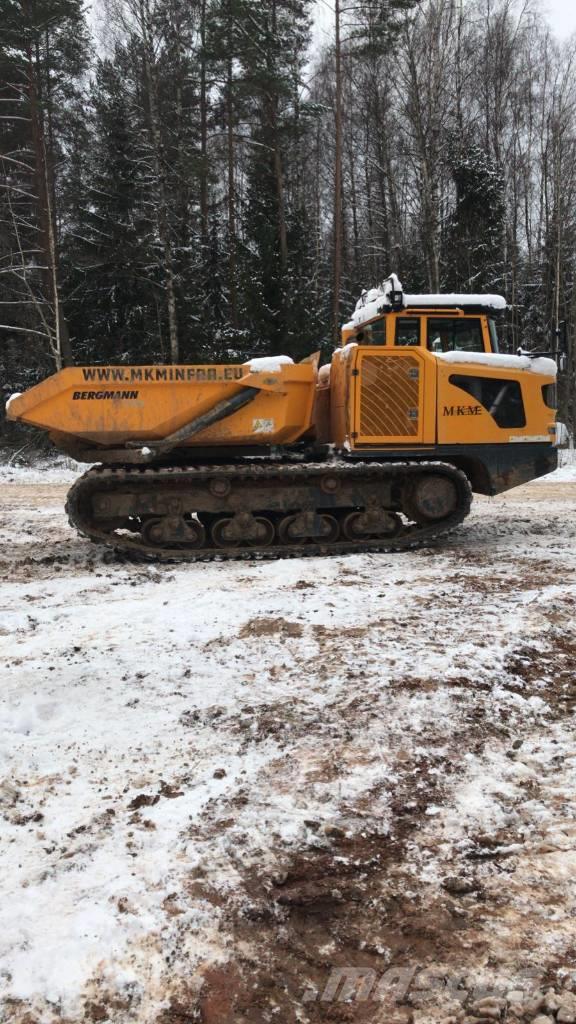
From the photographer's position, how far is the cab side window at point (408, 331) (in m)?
7.84

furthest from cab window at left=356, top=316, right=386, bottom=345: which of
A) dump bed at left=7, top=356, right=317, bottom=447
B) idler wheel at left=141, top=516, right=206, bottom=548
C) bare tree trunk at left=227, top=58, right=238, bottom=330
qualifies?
bare tree trunk at left=227, top=58, right=238, bottom=330

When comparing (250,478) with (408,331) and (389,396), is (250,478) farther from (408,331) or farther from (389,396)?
(408,331)

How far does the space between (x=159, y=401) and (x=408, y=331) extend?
120 inches

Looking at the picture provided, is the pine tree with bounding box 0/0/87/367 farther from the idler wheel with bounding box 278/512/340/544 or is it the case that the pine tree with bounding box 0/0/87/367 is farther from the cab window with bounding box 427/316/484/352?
the cab window with bounding box 427/316/484/352

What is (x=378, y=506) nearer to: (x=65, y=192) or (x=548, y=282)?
(x=65, y=192)

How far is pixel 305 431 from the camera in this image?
8.20 meters

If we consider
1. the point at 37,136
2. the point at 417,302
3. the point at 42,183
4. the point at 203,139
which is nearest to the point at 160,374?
the point at 417,302

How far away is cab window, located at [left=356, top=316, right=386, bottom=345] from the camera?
A: 7859 mm

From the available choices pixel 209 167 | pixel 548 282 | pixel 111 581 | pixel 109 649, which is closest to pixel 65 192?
pixel 209 167

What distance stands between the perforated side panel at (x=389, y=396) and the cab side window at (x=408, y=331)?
322mm

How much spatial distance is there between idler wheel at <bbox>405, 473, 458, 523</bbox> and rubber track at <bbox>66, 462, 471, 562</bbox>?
0.31 feet

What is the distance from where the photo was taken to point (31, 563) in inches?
291

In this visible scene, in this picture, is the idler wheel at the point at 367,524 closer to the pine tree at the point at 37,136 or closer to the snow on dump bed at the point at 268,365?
the snow on dump bed at the point at 268,365

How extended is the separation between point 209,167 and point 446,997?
22070mm
